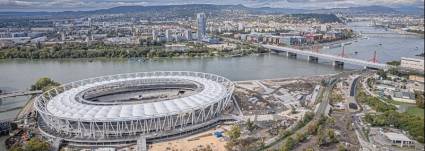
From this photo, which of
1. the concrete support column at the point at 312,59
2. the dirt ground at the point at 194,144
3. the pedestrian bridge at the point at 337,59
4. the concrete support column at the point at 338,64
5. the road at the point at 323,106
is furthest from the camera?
the concrete support column at the point at 312,59

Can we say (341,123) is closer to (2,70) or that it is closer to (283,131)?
(283,131)

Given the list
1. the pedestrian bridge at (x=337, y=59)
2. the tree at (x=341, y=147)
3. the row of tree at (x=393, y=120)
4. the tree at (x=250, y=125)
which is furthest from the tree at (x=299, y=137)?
the pedestrian bridge at (x=337, y=59)

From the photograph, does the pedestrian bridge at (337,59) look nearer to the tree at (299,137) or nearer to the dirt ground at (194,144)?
the tree at (299,137)

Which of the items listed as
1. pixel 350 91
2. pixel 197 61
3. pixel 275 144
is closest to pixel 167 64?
pixel 197 61

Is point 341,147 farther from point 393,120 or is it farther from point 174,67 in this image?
point 174,67

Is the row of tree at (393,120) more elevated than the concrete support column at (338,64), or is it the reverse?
the concrete support column at (338,64)

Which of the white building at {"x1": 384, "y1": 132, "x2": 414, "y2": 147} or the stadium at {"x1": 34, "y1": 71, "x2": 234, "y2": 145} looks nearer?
the white building at {"x1": 384, "y1": 132, "x2": 414, "y2": 147}

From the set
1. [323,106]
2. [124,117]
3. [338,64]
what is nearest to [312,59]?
[338,64]

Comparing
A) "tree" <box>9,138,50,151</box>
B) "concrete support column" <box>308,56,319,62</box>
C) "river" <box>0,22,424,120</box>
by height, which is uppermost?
"concrete support column" <box>308,56,319,62</box>

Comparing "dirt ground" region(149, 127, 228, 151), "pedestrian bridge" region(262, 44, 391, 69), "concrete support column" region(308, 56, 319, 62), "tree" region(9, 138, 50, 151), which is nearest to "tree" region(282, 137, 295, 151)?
"dirt ground" region(149, 127, 228, 151)

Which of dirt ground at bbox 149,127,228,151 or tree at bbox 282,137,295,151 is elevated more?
tree at bbox 282,137,295,151

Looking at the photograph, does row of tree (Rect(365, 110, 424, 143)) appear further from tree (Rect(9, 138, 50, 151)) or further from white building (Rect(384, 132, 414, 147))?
tree (Rect(9, 138, 50, 151))
